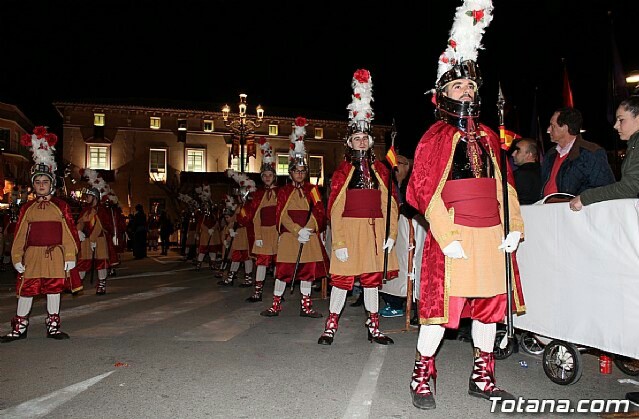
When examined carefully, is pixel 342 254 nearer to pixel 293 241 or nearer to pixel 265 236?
pixel 293 241

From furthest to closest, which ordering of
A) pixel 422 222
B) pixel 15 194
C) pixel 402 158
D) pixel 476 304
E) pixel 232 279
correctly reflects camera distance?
1. pixel 15 194
2. pixel 232 279
3. pixel 402 158
4. pixel 422 222
5. pixel 476 304

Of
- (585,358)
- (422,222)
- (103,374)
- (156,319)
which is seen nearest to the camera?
(103,374)

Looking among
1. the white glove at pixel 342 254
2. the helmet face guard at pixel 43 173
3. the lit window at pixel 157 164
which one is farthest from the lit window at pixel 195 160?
the white glove at pixel 342 254

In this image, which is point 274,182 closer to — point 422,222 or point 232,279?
point 232,279

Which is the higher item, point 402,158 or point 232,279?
point 402,158

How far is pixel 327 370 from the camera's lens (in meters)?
4.88

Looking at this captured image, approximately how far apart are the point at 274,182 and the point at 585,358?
621 cm

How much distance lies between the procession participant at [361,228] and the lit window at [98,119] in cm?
4702

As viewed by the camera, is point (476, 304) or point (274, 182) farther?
point (274, 182)

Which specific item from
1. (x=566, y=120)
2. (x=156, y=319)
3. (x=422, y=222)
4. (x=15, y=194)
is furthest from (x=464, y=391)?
(x=15, y=194)

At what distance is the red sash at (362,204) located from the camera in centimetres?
599

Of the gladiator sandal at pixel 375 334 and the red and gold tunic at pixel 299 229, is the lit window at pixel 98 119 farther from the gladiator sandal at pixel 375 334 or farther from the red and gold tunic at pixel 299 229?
the gladiator sandal at pixel 375 334

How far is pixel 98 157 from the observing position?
48594mm

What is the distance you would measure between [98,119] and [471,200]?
163ft
